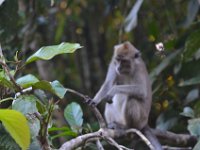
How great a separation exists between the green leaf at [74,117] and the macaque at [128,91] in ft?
6.17

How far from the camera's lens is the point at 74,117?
11.8 ft

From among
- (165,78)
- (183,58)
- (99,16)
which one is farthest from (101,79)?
(183,58)

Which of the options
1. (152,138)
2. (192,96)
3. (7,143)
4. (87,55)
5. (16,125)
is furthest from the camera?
(87,55)

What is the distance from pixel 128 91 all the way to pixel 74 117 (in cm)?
221

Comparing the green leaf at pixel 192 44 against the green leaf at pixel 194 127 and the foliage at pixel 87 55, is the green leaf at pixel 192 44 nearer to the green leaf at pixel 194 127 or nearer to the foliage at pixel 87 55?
the foliage at pixel 87 55

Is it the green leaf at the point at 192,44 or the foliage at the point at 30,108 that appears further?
the green leaf at the point at 192,44

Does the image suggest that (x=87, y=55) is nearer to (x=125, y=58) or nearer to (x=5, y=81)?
(x=125, y=58)

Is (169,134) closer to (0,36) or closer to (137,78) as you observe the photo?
(137,78)

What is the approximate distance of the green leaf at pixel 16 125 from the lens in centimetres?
208

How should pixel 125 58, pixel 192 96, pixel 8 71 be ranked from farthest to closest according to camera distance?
pixel 125 58 < pixel 192 96 < pixel 8 71

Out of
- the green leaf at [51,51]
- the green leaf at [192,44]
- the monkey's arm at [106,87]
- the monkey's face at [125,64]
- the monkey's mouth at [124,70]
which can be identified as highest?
the green leaf at [51,51]

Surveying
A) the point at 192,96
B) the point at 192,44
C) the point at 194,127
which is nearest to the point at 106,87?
the point at 192,96

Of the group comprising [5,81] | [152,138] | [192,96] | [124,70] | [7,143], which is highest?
[5,81]

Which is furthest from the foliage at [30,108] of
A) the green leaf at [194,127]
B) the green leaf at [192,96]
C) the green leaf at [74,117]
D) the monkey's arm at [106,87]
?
the monkey's arm at [106,87]
